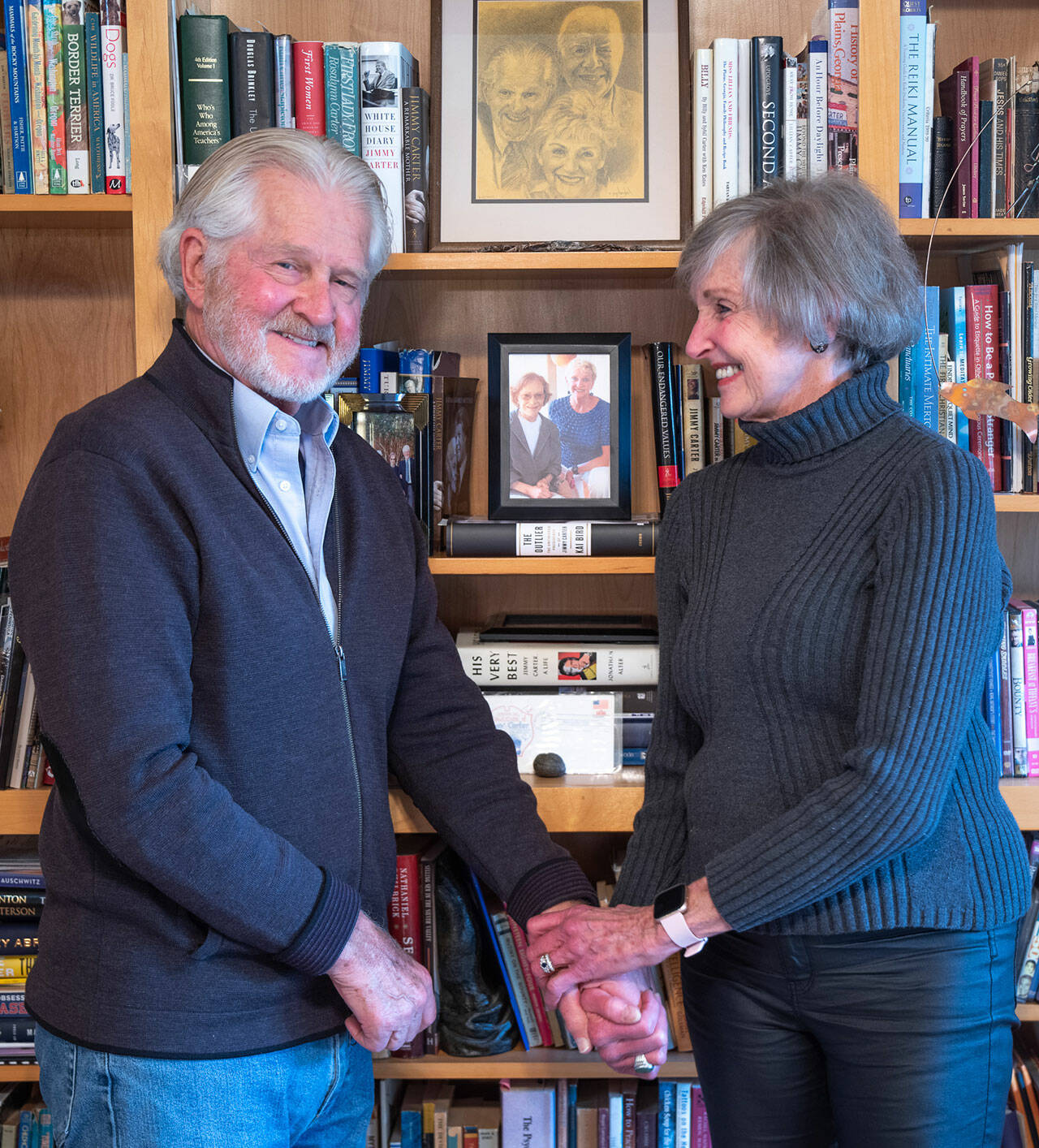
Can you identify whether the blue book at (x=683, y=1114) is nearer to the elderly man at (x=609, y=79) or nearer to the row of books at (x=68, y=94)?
the elderly man at (x=609, y=79)

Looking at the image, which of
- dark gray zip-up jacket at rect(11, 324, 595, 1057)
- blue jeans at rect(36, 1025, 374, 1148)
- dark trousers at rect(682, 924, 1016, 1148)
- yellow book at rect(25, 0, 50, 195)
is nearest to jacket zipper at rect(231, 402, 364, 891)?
dark gray zip-up jacket at rect(11, 324, 595, 1057)

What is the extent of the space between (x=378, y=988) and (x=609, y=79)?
1.44m

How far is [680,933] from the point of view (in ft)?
3.78

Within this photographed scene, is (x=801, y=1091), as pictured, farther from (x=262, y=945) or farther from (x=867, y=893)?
(x=262, y=945)

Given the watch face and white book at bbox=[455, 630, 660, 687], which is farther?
white book at bbox=[455, 630, 660, 687]

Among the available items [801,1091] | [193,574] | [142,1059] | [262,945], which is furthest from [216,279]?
[801,1091]

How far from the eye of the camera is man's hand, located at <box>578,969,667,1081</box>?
128cm

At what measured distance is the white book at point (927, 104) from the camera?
1.62 metres

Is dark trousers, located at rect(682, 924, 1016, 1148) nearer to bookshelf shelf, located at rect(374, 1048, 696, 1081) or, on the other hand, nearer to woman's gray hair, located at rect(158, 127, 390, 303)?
bookshelf shelf, located at rect(374, 1048, 696, 1081)

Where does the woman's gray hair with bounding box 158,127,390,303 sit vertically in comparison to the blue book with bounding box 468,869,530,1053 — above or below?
above

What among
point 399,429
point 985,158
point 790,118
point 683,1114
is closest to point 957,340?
point 985,158

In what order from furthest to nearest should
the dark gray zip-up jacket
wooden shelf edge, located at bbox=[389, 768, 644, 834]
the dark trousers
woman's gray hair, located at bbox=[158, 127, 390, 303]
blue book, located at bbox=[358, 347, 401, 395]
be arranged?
blue book, located at bbox=[358, 347, 401, 395]
wooden shelf edge, located at bbox=[389, 768, 644, 834]
woman's gray hair, located at bbox=[158, 127, 390, 303]
the dark trousers
the dark gray zip-up jacket

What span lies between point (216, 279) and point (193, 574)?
15.0 inches

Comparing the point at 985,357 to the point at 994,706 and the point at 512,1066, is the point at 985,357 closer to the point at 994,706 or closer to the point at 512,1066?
the point at 994,706
